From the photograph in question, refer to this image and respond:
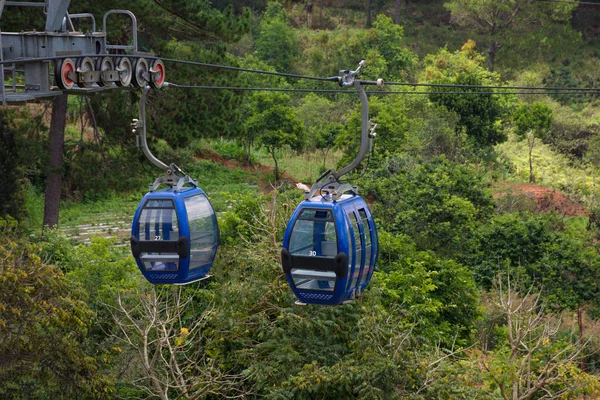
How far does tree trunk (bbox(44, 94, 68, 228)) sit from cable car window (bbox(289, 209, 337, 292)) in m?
15.2

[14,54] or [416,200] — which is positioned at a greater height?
[14,54]

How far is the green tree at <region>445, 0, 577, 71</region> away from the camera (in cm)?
5388

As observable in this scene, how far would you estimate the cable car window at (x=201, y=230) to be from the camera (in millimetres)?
10391

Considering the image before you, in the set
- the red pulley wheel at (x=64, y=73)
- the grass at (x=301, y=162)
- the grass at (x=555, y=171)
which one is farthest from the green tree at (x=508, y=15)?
the red pulley wheel at (x=64, y=73)

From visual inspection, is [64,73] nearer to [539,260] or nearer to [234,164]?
[539,260]

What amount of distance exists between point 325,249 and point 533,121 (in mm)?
32807

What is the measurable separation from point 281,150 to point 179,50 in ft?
53.1

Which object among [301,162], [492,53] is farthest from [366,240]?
[492,53]

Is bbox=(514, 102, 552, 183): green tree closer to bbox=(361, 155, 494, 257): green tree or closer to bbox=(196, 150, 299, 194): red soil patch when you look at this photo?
bbox=(196, 150, 299, 194): red soil patch

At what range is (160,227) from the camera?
1041 centimetres

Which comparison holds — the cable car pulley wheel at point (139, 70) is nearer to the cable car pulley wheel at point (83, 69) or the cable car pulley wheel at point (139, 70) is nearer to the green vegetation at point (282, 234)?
the cable car pulley wheel at point (83, 69)

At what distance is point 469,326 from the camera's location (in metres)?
20.0

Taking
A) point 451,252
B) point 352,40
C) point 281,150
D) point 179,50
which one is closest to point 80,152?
point 179,50

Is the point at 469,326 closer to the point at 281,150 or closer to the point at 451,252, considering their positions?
the point at 451,252
